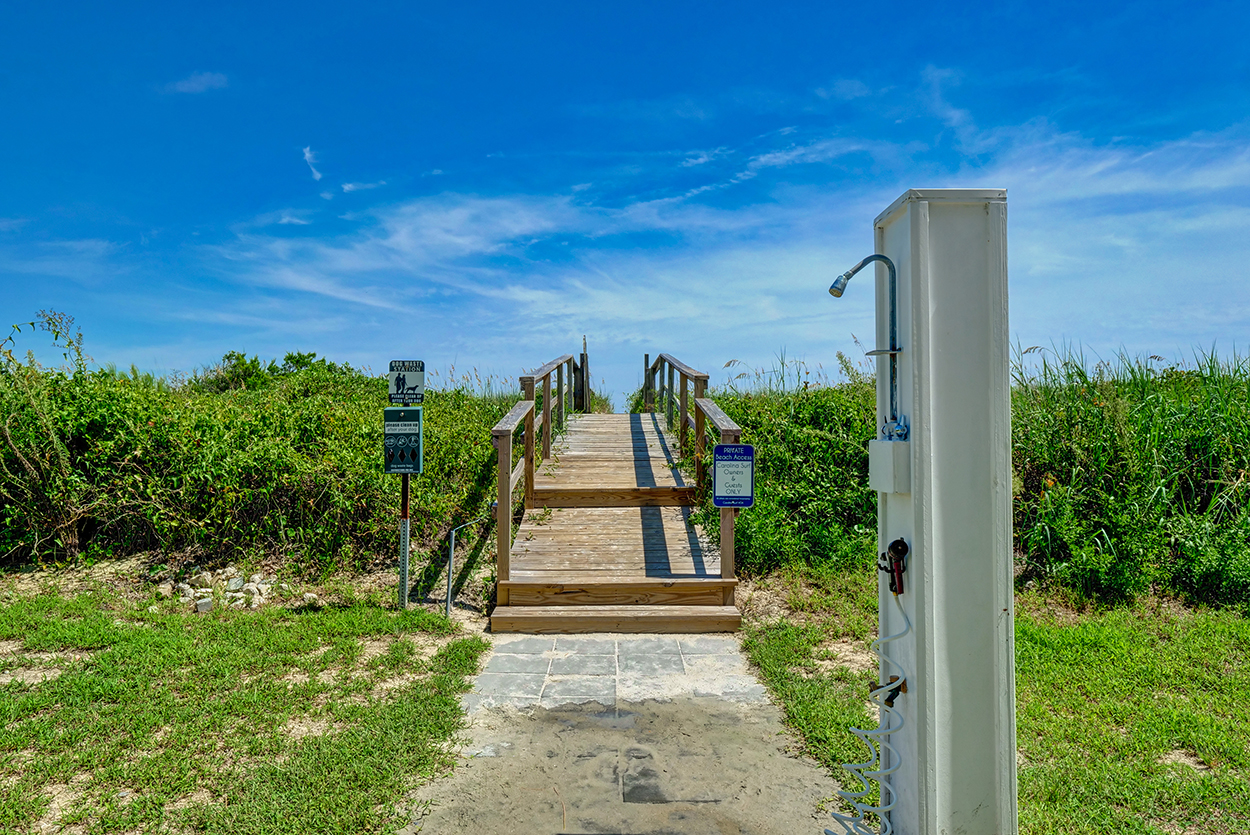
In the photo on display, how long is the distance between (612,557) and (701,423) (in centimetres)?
175

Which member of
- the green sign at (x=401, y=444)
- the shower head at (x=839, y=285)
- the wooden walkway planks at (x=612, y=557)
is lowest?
the wooden walkway planks at (x=612, y=557)

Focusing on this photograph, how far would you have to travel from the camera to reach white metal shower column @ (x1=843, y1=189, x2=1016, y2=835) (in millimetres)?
2084

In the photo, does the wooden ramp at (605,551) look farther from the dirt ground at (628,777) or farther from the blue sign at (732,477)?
the dirt ground at (628,777)

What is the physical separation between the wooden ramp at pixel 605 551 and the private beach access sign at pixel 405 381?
0.91 meters

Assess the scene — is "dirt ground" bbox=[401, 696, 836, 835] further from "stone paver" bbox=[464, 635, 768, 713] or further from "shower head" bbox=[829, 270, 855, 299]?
"shower head" bbox=[829, 270, 855, 299]

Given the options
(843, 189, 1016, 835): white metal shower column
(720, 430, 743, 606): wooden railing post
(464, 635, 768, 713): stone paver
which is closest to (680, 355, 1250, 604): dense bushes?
(720, 430, 743, 606): wooden railing post

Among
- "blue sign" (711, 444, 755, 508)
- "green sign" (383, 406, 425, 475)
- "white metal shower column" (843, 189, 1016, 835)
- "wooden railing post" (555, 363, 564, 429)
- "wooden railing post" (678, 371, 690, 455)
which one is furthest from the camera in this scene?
"wooden railing post" (555, 363, 564, 429)

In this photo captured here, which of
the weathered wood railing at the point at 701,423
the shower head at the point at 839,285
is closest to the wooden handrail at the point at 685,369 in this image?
the weathered wood railing at the point at 701,423

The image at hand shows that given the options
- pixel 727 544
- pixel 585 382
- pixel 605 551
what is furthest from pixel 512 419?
pixel 585 382

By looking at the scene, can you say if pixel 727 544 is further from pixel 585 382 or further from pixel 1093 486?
pixel 585 382

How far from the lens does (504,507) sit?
574cm

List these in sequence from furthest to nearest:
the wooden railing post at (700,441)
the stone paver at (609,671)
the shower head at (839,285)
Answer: the wooden railing post at (700,441), the stone paver at (609,671), the shower head at (839,285)

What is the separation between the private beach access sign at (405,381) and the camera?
6.28m

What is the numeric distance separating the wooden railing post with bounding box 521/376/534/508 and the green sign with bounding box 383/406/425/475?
1.06 m
